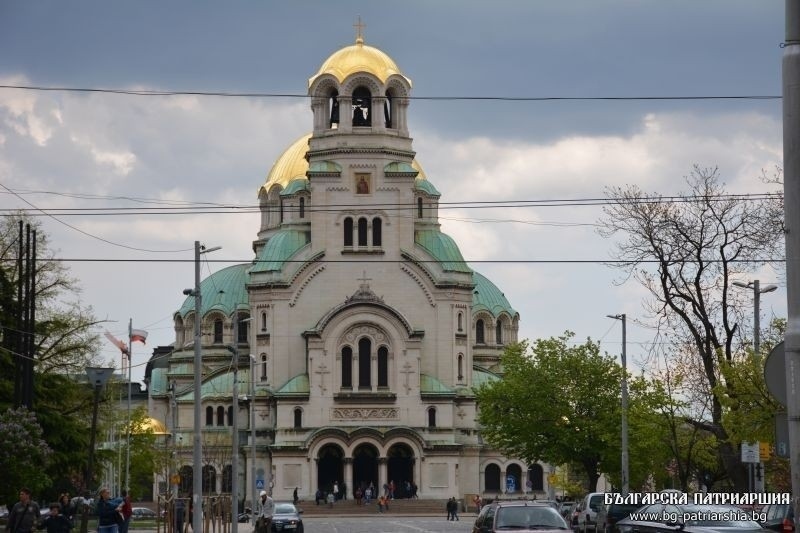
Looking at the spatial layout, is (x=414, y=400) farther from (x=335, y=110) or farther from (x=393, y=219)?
(x=335, y=110)

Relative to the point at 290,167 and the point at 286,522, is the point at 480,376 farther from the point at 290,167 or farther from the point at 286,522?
the point at 286,522

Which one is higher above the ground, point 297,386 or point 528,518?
point 297,386

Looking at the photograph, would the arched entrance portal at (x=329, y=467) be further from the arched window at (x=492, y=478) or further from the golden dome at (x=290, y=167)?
the golden dome at (x=290, y=167)

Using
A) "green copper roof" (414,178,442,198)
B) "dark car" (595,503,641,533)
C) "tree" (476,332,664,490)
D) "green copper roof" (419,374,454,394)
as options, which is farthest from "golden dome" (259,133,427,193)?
"dark car" (595,503,641,533)

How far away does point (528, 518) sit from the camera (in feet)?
96.7

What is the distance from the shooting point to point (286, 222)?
116 metres

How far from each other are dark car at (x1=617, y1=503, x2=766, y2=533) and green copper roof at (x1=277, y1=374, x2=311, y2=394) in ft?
241

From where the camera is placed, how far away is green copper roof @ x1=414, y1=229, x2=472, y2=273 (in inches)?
4331

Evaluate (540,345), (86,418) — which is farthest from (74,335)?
(540,345)

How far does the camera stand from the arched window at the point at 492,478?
10950 centimetres

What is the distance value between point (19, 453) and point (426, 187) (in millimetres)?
75312

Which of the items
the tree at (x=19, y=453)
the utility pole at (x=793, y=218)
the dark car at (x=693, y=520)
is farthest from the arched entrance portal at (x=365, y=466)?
the utility pole at (x=793, y=218)

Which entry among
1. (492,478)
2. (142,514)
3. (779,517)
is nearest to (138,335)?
(142,514)

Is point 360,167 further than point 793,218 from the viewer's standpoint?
Yes
